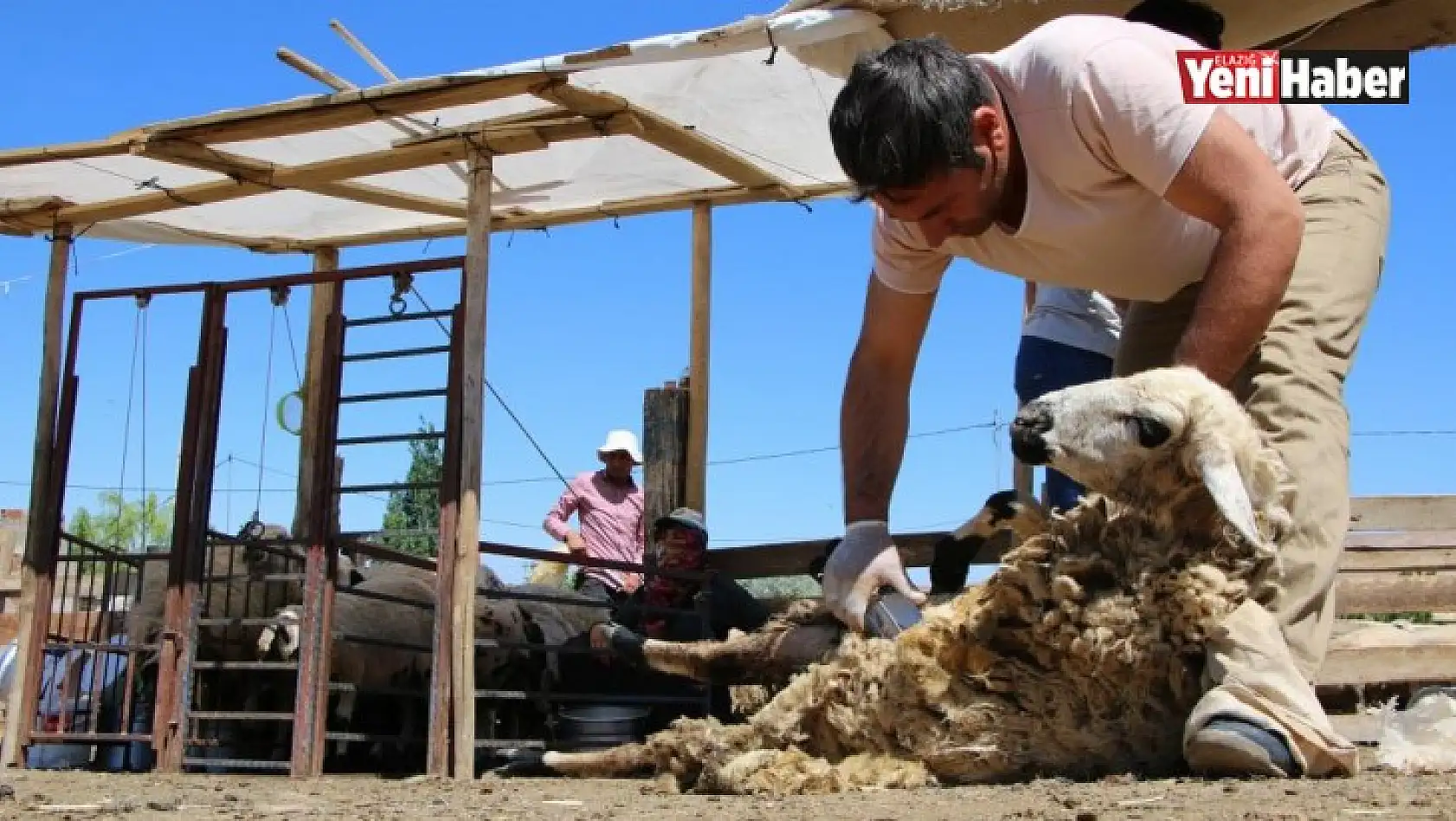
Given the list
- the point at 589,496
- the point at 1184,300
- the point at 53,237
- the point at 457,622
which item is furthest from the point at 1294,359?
the point at 53,237

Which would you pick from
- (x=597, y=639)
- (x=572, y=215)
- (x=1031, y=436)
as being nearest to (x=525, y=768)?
(x=597, y=639)

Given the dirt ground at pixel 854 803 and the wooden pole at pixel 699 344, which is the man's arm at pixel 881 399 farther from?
the wooden pole at pixel 699 344

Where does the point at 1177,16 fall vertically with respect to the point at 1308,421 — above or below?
above

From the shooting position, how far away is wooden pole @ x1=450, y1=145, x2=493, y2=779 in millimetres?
5797

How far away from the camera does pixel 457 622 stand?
5.88 meters

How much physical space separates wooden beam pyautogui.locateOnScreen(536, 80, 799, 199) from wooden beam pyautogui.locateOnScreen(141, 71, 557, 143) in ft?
0.52

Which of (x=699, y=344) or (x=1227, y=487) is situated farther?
(x=699, y=344)

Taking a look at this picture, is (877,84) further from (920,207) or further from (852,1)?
(852,1)

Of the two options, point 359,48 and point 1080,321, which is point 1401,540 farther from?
point 359,48

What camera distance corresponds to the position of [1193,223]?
3.11m

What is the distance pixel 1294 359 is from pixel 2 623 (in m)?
9.13

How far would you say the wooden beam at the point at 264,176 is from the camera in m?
6.20

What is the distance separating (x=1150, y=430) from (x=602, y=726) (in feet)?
13.6

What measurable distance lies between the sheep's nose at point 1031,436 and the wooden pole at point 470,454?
3.44 meters
